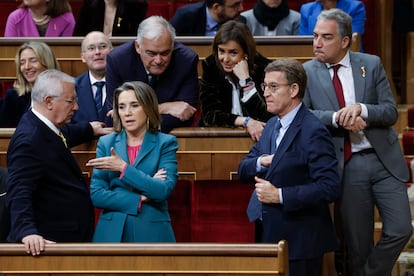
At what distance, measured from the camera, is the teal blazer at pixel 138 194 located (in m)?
3.92

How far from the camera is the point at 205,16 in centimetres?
575

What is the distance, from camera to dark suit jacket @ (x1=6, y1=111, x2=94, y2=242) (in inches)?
149

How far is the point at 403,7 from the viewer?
22.3 feet

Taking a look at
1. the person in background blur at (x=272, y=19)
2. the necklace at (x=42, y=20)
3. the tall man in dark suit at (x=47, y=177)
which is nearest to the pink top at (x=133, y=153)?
the tall man in dark suit at (x=47, y=177)

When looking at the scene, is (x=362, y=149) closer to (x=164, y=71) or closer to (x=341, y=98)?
(x=341, y=98)

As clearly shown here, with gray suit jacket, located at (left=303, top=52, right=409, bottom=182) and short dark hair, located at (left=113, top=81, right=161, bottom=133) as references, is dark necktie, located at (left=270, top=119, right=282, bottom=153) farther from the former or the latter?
short dark hair, located at (left=113, top=81, right=161, bottom=133)

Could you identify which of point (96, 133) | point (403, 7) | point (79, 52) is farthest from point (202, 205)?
point (403, 7)

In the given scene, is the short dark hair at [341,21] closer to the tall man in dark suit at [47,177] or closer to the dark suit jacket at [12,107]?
the tall man in dark suit at [47,177]

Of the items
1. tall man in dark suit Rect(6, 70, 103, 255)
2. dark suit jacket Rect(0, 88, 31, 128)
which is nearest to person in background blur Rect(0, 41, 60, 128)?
dark suit jacket Rect(0, 88, 31, 128)

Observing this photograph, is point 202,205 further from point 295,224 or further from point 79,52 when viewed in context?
point 79,52

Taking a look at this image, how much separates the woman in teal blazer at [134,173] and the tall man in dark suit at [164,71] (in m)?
0.45

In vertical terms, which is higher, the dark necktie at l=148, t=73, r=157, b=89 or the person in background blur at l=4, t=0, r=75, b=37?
the person in background blur at l=4, t=0, r=75, b=37

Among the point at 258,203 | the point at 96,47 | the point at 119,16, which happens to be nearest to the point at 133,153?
the point at 258,203

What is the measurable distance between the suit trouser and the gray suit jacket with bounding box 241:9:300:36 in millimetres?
1733
